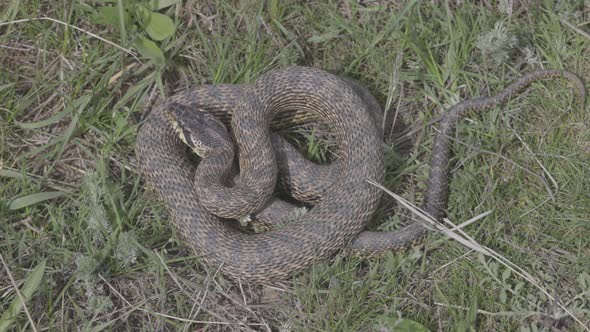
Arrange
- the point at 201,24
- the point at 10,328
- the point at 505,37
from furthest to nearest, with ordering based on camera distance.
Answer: the point at 201,24, the point at 505,37, the point at 10,328

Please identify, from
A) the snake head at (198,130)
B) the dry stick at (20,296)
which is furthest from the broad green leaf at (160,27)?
the dry stick at (20,296)

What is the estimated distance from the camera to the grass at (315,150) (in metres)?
6.12

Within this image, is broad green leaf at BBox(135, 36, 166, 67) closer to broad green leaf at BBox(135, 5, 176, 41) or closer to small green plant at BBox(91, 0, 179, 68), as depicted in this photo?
small green plant at BBox(91, 0, 179, 68)

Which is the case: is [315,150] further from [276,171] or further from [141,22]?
[141,22]

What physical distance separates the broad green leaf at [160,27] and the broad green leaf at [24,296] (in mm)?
2417

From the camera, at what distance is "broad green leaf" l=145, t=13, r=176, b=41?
731 cm

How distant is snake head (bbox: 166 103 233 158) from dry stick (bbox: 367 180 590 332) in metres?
1.40

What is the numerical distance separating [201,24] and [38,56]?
1597 mm

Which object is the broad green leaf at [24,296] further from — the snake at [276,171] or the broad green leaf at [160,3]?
the broad green leaf at [160,3]

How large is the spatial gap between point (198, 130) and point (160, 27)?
123 cm

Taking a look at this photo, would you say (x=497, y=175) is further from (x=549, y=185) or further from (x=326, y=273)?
(x=326, y=273)

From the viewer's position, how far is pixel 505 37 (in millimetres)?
6984

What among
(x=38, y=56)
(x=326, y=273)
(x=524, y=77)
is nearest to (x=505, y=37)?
(x=524, y=77)

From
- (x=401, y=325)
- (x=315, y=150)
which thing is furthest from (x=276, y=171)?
(x=401, y=325)
